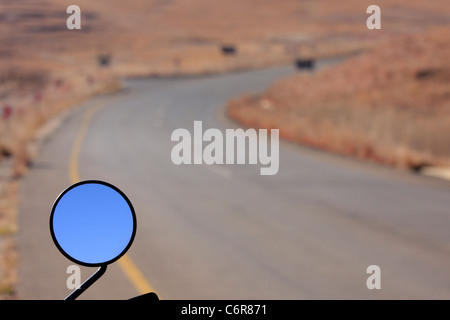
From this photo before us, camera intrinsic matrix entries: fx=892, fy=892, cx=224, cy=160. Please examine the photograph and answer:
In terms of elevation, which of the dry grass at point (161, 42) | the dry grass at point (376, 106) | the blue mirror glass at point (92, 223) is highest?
the dry grass at point (161, 42)

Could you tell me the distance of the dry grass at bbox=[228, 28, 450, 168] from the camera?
24219mm

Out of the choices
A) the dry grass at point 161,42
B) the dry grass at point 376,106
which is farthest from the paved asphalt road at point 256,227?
the dry grass at point 376,106

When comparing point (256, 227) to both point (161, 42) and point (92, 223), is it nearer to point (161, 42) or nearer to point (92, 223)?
point (92, 223)

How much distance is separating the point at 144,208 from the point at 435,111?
973 inches

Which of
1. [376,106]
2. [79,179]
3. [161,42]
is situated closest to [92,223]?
[79,179]

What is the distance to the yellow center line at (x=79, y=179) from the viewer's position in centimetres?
927

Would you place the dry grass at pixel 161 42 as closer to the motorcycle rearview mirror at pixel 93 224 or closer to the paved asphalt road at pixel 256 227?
the paved asphalt road at pixel 256 227

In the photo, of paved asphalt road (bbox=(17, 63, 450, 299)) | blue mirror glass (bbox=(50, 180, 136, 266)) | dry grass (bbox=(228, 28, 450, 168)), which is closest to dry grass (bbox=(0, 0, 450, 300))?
dry grass (bbox=(228, 28, 450, 168))

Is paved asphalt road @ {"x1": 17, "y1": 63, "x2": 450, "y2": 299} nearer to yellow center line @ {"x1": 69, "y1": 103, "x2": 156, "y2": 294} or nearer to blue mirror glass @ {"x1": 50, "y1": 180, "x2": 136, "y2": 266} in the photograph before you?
yellow center line @ {"x1": 69, "y1": 103, "x2": 156, "y2": 294}

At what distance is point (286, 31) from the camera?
144m

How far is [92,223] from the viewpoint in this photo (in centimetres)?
275

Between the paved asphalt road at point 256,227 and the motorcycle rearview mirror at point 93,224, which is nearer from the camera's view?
the motorcycle rearview mirror at point 93,224

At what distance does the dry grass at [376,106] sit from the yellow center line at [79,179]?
6290 mm

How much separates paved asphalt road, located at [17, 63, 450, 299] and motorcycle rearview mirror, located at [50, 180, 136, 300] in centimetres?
596
